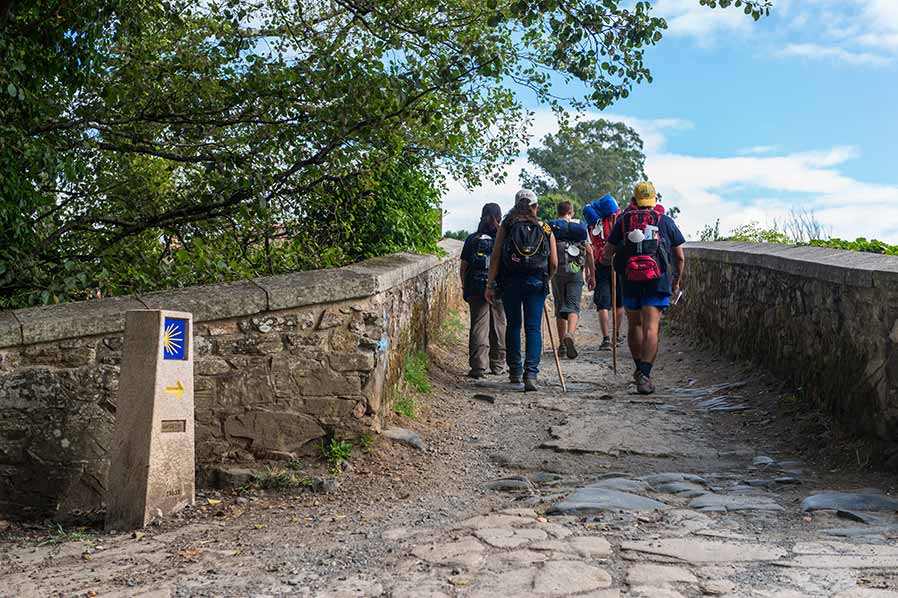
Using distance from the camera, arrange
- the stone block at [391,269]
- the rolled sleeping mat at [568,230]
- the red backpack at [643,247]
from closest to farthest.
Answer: the stone block at [391,269]
the red backpack at [643,247]
the rolled sleeping mat at [568,230]

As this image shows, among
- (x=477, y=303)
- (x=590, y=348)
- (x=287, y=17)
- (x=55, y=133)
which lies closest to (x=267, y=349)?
(x=55, y=133)

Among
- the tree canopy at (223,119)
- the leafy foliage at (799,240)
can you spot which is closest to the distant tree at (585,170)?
the leafy foliage at (799,240)

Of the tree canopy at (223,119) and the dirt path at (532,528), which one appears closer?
the dirt path at (532,528)

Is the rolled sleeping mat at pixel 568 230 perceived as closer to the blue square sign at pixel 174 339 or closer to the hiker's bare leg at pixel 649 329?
the hiker's bare leg at pixel 649 329

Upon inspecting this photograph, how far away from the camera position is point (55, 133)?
784 cm

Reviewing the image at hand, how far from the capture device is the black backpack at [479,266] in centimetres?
941

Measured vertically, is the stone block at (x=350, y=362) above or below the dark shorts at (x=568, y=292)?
below

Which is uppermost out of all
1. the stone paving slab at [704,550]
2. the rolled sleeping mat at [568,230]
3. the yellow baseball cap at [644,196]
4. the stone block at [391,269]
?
the yellow baseball cap at [644,196]

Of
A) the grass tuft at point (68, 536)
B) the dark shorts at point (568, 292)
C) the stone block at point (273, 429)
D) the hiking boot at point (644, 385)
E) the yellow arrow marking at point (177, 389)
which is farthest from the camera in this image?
the dark shorts at point (568, 292)

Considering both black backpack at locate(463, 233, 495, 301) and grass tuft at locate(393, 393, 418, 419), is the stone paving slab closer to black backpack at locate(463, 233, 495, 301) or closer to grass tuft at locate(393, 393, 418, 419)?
grass tuft at locate(393, 393, 418, 419)

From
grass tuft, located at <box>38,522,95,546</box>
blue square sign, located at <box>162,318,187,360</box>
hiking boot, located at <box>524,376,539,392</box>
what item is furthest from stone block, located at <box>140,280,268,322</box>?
hiking boot, located at <box>524,376,539,392</box>

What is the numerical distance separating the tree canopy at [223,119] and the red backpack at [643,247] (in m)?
1.30

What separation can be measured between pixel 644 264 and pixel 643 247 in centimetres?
15

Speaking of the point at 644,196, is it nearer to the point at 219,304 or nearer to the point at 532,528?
the point at 219,304
